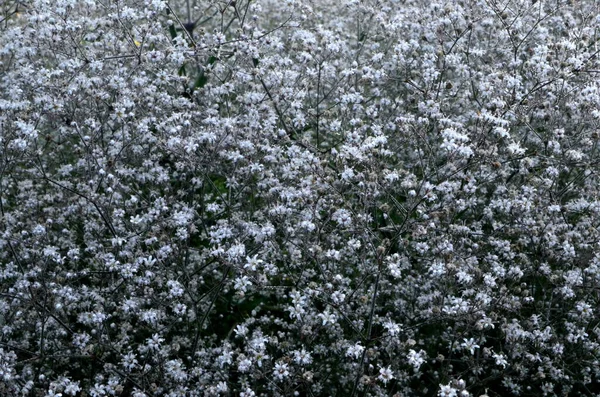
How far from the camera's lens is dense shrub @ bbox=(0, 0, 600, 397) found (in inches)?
189

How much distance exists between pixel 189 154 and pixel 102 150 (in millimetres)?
1069

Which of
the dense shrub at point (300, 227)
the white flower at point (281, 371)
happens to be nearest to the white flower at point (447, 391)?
the dense shrub at point (300, 227)

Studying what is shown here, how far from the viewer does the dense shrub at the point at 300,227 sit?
15.8ft

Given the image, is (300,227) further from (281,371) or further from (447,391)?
(447,391)

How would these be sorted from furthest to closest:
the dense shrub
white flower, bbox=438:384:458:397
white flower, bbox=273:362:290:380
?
the dense shrub, white flower, bbox=273:362:290:380, white flower, bbox=438:384:458:397

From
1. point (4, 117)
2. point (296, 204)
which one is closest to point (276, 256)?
point (296, 204)

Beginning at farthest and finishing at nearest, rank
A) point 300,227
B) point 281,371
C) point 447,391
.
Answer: point 300,227, point 281,371, point 447,391

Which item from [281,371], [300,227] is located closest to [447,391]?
[281,371]

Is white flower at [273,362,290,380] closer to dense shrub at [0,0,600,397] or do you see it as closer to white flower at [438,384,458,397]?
dense shrub at [0,0,600,397]

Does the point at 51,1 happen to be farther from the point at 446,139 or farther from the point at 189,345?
the point at 446,139

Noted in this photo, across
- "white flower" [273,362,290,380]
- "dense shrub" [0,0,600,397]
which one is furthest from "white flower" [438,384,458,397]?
"white flower" [273,362,290,380]

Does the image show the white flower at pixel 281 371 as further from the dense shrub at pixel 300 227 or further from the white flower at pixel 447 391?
the white flower at pixel 447 391

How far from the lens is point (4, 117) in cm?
566

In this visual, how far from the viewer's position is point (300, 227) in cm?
497
